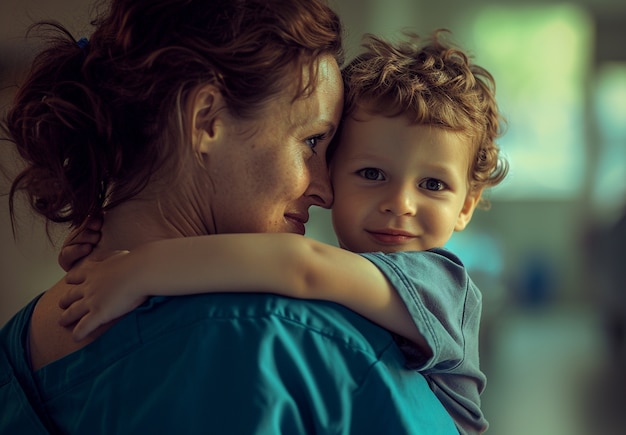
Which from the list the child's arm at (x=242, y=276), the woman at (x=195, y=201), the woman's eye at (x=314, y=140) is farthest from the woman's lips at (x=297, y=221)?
the child's arm at (x=242, y=276)

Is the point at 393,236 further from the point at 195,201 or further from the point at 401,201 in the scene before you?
the point at 195,201

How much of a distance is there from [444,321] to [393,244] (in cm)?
32

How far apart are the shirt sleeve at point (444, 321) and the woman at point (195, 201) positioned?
6cm

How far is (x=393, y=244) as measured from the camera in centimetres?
146

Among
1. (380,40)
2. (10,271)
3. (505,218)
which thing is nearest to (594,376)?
(505,218)

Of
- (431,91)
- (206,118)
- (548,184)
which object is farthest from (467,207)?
(548,184)

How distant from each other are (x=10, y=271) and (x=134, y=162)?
3.41 m

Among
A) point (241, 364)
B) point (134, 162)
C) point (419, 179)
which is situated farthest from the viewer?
point (419, 179)

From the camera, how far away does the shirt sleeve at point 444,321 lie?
3.64 ft

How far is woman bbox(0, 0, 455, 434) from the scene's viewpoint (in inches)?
38.9

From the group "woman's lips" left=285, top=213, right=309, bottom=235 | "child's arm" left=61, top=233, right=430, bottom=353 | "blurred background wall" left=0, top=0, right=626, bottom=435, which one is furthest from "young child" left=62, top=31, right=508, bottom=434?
"blurred background wall" left=0, top=0, right=626, bottom=435

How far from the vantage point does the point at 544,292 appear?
7.88 meters

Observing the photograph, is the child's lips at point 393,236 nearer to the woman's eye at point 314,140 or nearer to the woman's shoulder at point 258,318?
the woman's eye at point 314,140

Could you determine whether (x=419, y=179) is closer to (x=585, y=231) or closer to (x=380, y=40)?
(x=380, y=40)
